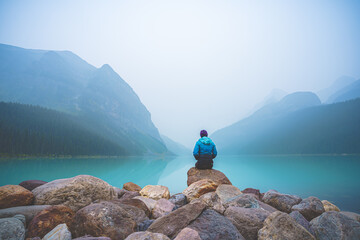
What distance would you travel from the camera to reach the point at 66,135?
143m

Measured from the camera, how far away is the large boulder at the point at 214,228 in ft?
16.2

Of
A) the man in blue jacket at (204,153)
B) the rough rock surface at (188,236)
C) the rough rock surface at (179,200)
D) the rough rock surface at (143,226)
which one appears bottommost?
the rough rock surface at (179,200)

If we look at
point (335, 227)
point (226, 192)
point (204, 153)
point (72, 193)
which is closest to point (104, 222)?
point (72, 193)

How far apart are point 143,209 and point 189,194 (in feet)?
8.03

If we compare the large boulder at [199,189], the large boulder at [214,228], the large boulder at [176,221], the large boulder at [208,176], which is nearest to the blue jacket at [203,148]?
the large boulder at [208,176]

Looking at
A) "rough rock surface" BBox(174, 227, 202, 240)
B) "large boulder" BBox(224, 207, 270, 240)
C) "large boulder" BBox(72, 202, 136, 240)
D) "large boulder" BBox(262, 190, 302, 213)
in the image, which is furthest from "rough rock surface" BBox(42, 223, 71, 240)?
"large boulder" BBox(262, 190, 302, 213)

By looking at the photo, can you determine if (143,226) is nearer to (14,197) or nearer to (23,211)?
(23,211)

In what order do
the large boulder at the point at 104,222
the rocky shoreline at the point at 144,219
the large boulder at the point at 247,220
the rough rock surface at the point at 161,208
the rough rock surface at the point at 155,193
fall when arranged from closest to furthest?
the rocky shoreline at the point at 144,219 < the large boulder at the point at 104,222 < the large boulder at the point at 247,220 < the rough rock surface at the point at 161,208 < the rough rock surface at the point at 155,193

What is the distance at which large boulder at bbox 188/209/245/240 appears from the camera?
16.2ft

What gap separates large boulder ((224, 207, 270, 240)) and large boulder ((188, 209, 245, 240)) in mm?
481

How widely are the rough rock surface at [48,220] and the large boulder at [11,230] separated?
0.29 meters

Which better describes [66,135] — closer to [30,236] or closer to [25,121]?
[25,121]

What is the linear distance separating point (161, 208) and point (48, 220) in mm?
3432

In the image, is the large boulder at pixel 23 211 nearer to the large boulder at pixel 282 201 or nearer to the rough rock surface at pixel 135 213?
the rough rock surface at pixel 135 213
